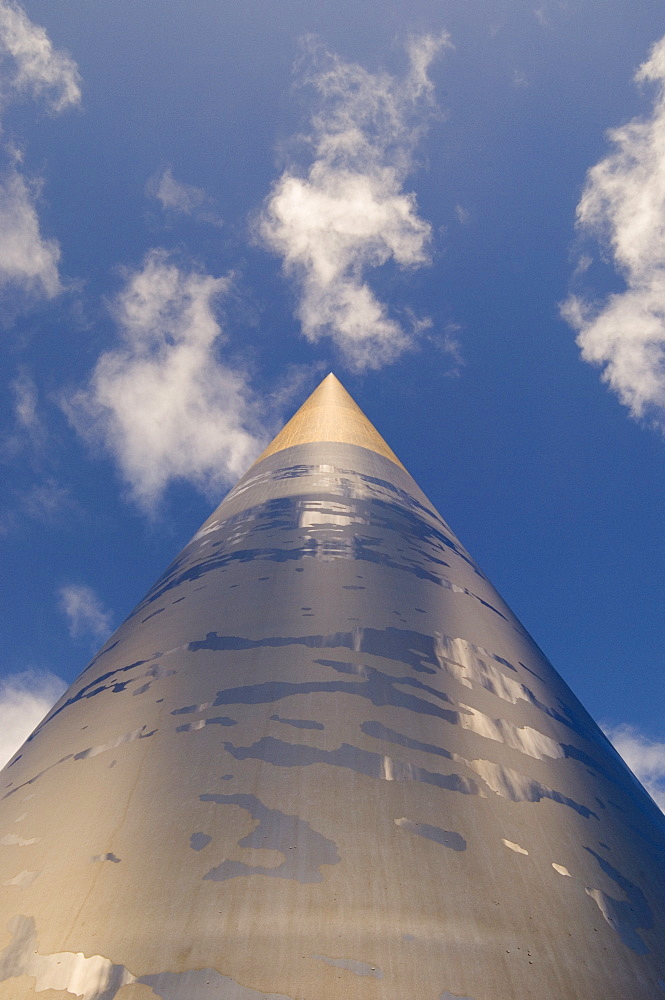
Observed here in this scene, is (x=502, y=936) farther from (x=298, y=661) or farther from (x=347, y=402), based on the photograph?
(x=347, y=402)

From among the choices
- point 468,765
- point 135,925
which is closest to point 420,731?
point 468,765

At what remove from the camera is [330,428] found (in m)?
8.99

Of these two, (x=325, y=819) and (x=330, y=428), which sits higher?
(x=330, y=428)

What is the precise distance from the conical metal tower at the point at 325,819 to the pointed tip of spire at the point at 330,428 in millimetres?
4609

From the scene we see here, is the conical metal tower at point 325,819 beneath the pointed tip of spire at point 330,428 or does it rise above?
beneath

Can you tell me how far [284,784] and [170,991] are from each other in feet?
2.53

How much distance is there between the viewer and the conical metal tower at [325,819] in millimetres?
1754

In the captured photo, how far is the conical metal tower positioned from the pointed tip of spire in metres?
4.61

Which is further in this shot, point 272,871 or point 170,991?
point 272,871

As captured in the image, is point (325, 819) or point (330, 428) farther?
point (330, 428)

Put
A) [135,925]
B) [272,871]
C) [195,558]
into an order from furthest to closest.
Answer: [195,558] → [272,871] → [135,925]

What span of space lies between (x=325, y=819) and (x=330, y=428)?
7216mm

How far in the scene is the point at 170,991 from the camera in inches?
64.6

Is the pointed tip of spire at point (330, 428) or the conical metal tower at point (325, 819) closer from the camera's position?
the conical metal tower at point (325, 819)
